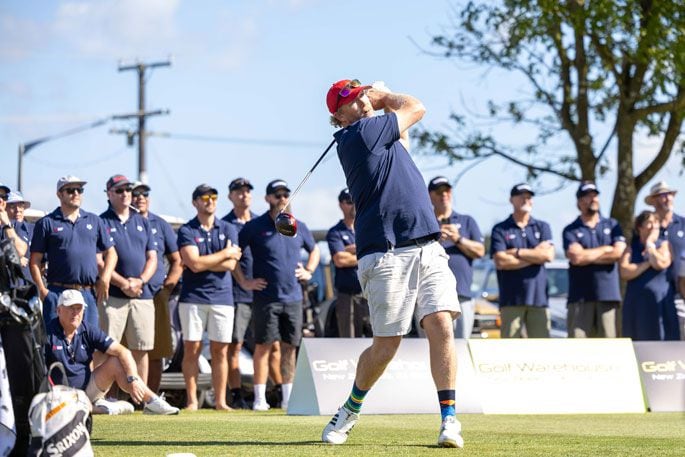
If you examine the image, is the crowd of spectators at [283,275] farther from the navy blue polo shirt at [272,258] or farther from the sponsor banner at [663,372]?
the sponsor banner at [663,372]

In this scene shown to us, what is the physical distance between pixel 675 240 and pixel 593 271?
976mm

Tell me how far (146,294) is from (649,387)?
17.9ft

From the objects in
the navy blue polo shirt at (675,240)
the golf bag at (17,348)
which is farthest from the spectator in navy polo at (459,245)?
the golf bag at (17,348)

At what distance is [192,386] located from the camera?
14.3 metres

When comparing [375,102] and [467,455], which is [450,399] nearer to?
[467,455]

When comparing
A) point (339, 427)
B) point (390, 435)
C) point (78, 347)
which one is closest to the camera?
point (339, 427)

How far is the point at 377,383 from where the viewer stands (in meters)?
12.6

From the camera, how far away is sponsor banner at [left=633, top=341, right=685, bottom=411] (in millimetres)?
13570

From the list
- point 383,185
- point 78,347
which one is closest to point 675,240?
point 78,347

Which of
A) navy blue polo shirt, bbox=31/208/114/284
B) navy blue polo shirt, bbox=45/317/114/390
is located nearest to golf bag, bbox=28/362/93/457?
navy blue polo shirt, bbox=45/317/114/390

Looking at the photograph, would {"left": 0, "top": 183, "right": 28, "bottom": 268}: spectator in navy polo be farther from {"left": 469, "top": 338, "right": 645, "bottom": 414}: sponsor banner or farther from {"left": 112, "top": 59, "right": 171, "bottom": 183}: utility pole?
{"left": 112, "top": 59, "right": 171, "bottom": 183}: utility pole

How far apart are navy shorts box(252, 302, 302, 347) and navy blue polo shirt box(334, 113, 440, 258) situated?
6331 millimetres

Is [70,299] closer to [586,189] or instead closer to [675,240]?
[586,189]

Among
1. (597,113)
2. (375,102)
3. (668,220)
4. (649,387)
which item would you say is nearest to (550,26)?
(597,113)
